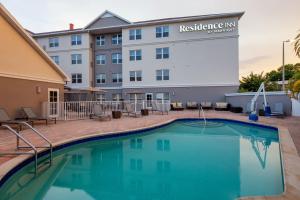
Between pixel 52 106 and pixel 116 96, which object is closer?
pixel 52 106

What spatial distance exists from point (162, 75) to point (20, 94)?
51.3 feet

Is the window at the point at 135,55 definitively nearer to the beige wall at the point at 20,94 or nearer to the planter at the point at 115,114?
the planter at the point at 115,114

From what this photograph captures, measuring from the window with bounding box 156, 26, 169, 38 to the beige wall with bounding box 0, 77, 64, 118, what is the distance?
48.2ft

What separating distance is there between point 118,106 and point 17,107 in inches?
300

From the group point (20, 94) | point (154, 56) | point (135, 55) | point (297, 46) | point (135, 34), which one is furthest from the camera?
point (135, 55)

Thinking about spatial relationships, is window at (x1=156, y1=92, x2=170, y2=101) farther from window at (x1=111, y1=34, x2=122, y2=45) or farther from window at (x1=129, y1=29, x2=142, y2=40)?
window at (x1=111, y1=34, x2=122, y2=45)

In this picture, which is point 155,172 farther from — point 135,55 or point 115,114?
point 135,55

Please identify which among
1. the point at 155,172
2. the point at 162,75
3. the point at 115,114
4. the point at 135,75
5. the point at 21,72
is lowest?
the point at 155,172

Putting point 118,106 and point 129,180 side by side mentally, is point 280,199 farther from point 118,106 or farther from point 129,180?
point 118,106

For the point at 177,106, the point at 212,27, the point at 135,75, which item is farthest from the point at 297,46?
the point at 135,75

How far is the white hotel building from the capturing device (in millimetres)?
22109

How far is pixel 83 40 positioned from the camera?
26.6 m

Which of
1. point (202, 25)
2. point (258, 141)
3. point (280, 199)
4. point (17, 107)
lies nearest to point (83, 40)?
point (202, 25)

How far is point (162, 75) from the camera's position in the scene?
2409 cm
